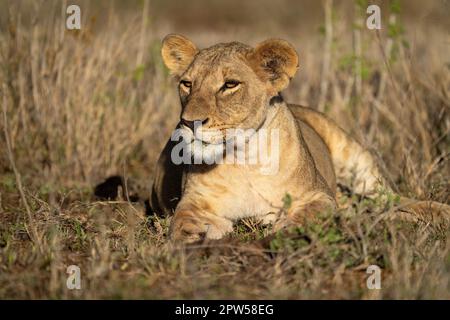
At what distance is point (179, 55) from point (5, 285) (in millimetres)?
2104

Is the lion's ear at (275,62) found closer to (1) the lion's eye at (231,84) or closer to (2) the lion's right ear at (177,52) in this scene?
(1) the lion's eye at (231,84)

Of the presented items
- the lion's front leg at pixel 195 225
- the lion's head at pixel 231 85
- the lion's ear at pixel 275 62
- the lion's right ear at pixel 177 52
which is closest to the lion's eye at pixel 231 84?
the lion's head at pixel 231 85

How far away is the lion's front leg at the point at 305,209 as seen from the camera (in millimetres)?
4398

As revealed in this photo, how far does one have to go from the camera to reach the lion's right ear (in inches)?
193

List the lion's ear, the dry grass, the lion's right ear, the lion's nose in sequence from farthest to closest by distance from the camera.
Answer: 1. the lion's right ear
2. the lion's ear
3. the lion's nose
4. the dry grass

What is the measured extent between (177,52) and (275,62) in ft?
2.52

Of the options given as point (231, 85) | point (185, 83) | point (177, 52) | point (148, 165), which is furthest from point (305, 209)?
point (148, 165)

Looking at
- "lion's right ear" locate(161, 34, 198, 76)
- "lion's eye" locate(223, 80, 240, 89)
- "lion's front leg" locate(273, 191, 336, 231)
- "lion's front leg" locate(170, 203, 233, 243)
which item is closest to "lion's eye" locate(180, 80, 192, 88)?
"lion's eye" locate(223, 80, 240, 89)

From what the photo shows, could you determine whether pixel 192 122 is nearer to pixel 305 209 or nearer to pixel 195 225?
pixel 195 225

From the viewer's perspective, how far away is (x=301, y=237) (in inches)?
154

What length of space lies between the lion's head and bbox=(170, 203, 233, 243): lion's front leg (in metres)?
0.47

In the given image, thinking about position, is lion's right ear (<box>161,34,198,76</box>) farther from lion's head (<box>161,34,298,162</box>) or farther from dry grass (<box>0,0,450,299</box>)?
dry grass (<box>0,0,450,299</box>)
